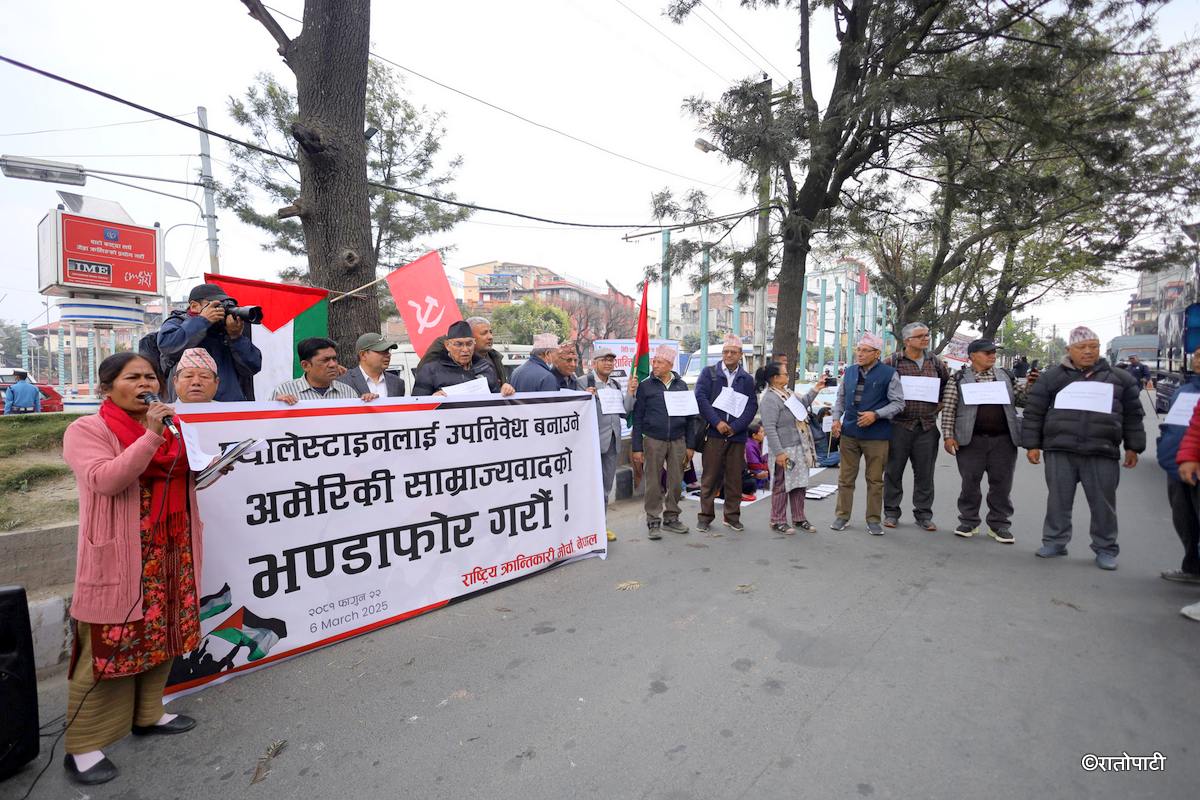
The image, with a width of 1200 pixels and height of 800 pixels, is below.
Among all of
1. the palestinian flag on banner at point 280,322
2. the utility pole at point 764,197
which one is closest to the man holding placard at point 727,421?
the utility pole at point 764,197

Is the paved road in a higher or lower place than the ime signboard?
lower

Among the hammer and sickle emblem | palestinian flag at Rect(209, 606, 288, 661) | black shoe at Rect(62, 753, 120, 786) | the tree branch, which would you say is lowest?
black shoe at Rect(62, 753, 120, 786)

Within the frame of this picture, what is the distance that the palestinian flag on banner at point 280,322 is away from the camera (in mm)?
4930

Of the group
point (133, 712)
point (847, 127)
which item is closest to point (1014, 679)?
point (133, 712)

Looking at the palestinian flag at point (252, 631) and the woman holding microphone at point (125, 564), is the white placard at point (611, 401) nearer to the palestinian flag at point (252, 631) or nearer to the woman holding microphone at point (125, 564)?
the palestinian flag at point (252, 631)

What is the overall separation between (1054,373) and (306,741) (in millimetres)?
5707

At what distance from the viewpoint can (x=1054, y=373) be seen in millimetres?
4910

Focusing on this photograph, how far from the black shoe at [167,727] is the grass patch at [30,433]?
286 centimetres

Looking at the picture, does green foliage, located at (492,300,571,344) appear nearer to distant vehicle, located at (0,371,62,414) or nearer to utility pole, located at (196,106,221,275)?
distant vehicle, located at (0,371,62,414)

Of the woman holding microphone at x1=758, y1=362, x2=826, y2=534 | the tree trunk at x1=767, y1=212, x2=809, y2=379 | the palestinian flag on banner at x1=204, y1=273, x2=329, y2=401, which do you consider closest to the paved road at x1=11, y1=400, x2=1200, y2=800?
the woman holding microphone at x1=758, y1=362, x2=826, y2=534

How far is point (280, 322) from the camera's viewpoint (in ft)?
16.6

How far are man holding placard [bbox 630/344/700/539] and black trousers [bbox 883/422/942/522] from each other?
198 centimetres

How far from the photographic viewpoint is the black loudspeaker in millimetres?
2184

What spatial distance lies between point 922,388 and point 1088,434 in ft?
4.20
